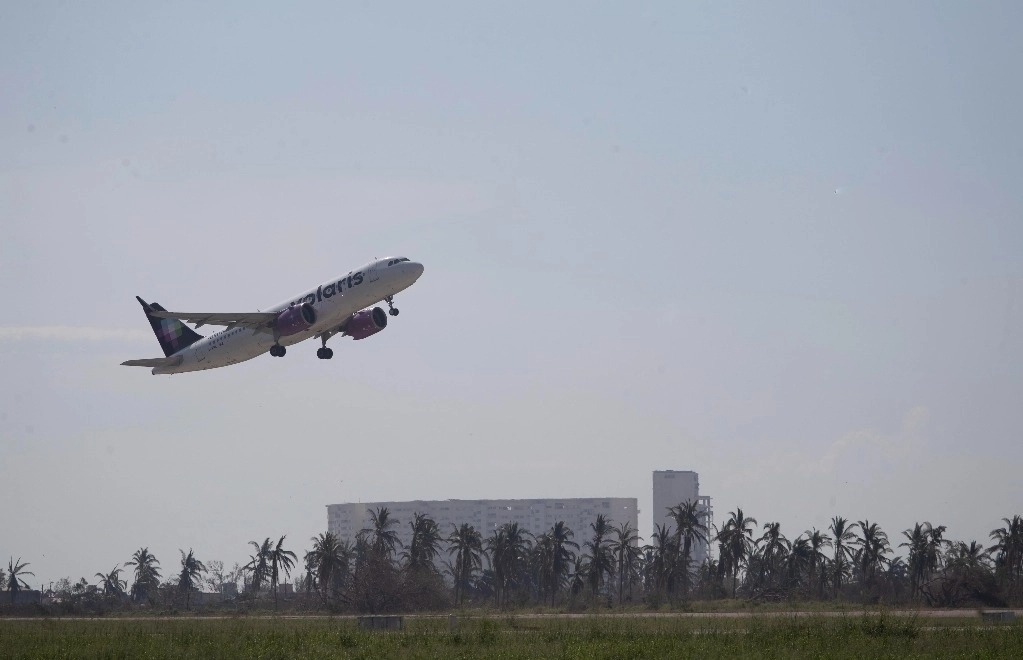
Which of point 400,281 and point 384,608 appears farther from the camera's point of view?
point 384,608

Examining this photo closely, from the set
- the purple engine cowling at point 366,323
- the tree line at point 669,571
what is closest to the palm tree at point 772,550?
the tree line at point 669,571

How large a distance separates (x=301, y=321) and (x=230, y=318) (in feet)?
14.4

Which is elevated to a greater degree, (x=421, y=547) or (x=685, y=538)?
(x=685, y=538)

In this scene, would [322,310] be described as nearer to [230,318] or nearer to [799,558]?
[230,318]

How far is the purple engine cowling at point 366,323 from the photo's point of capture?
7612cm

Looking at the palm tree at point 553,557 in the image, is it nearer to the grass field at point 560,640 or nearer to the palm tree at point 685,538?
the palm tree at point 685,538

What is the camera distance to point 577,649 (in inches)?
1677

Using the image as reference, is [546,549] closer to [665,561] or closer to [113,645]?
[665,561]

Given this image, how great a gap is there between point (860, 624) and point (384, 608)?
5932 cm

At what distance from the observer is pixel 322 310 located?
71.6 meters

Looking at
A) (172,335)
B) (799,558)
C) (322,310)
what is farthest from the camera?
(799,558)

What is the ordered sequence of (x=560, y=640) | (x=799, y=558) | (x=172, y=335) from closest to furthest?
(x=560, y=640) < (x=172, y=335) < (x=799, y=558)

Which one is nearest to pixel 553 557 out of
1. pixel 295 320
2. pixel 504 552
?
pixel 504 552

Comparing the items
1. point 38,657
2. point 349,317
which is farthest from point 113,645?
point 349,317
